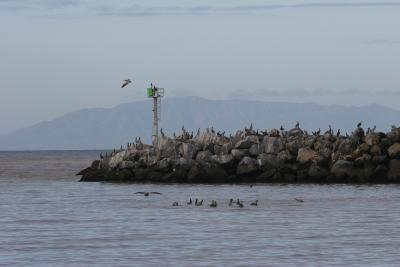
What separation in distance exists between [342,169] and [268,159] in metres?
4.41

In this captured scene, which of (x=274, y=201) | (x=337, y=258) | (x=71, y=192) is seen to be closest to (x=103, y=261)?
(x=337, y=258)

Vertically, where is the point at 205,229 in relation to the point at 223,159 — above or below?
below

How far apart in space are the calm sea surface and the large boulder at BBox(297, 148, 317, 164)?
5424mm

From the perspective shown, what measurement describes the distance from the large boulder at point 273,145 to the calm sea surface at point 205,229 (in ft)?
20.6

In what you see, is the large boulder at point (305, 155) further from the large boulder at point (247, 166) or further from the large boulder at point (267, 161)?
the large boulder at point (247, 166)

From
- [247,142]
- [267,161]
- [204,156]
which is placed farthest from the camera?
[247,142]

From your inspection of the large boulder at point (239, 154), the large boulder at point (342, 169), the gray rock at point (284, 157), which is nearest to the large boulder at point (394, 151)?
the large boulder at point (342, 169)

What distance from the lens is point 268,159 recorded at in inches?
2505

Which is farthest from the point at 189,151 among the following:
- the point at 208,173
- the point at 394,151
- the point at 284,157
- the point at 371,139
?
the point at 394,151

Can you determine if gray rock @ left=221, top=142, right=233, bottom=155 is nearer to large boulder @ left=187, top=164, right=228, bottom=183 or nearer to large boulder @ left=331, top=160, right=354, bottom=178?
large boulder @ left=187, top=164, right=228, bottom=183

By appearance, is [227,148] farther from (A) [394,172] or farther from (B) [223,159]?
(A) [394,172]

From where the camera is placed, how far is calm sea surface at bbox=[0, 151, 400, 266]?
91.9ft

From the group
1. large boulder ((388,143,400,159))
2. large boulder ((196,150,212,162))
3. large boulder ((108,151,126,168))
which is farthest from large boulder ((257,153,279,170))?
large boulder ((108,151,126,168))

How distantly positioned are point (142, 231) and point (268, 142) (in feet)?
102
